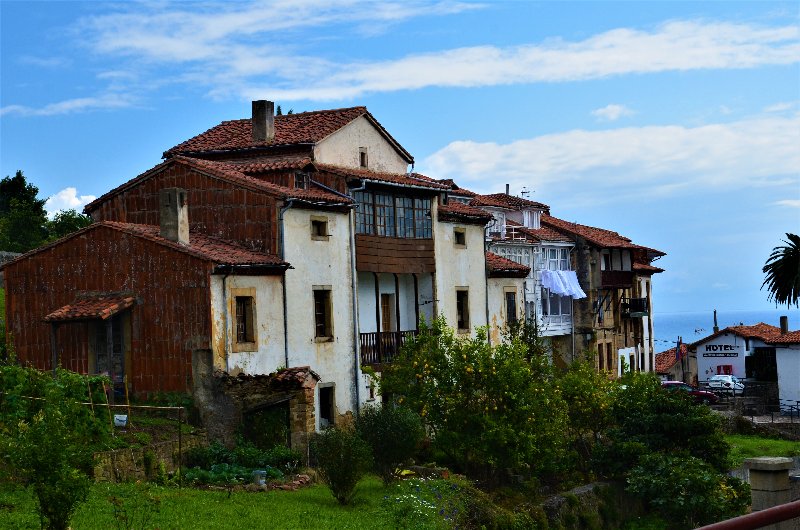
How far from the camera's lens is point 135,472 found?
2473 cm

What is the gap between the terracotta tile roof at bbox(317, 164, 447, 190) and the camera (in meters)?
36.1

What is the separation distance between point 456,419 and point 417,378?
2616 millimetres

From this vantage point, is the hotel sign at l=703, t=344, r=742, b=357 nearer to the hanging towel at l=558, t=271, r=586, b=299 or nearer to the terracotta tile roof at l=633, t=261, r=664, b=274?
the terracotta tile roof at l=633, t=261, r=664, b=274

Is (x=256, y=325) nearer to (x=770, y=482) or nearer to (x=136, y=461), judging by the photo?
(x=136, y=461)

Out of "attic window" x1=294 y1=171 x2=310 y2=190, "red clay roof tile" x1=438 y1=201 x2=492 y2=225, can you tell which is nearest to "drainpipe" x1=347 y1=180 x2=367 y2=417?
"attic window" x1=294 y1=171 x2=310 y2=190

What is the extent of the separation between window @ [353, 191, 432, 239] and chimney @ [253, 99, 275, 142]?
409cm

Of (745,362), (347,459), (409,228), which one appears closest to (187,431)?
(347,459)

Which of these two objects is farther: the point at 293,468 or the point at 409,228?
the point at 409,228

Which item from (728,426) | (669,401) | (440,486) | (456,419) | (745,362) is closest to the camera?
(440,486)

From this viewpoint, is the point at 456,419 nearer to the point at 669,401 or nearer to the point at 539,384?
the point at 539,384

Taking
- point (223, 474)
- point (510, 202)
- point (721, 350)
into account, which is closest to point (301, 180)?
point (223, 474)

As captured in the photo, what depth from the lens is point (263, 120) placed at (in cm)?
3806

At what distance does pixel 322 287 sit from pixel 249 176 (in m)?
4.43

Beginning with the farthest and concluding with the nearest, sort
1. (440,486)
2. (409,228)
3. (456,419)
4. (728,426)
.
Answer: (728,426) → (409,228) → (456,419) → (440,486)
